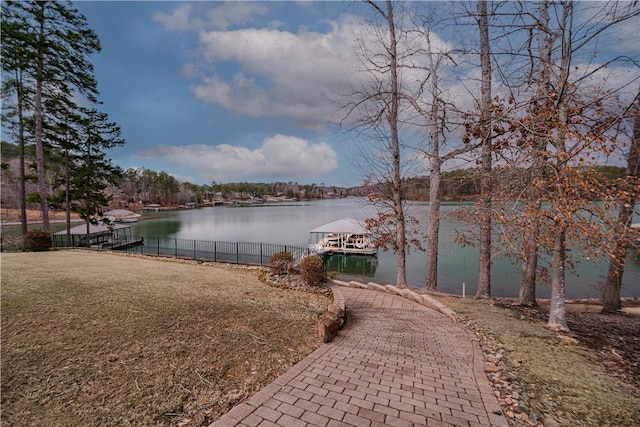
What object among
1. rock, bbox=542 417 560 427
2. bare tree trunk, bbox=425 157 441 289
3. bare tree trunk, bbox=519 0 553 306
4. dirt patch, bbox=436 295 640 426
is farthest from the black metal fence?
rock, bbox=542 417 560 427

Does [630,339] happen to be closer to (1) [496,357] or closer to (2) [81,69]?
(1) [496,357]

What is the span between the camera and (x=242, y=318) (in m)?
4.83

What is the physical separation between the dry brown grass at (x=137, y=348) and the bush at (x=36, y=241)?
881 cm

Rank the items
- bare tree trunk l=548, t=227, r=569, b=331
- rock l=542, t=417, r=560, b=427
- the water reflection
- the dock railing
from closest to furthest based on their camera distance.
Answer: rock l=542, t=417, r=560, b=427 < bare tree trunk l=548, t=227, r=569, b=331 < the dock railing < the water reflection

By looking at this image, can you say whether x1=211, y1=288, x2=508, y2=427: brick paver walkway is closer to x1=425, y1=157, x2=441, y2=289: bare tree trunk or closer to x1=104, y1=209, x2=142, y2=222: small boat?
x1=425, y1=157, x2=441, y2=289: bare tree trunk

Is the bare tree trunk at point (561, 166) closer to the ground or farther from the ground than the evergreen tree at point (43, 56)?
closer to the ground

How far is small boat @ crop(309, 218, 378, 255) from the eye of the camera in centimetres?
2105

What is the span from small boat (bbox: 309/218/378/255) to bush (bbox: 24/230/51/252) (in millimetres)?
15005

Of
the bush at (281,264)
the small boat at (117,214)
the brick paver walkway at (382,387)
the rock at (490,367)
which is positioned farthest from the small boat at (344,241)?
the small boat at (117,214)

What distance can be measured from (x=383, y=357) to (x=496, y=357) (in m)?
1.52

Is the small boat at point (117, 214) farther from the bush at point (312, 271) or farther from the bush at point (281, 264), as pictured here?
the bush at point (312, 271)

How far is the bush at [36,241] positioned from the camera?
12727 mm

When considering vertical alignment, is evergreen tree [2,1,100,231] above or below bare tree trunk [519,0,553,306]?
above

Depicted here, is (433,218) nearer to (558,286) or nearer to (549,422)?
(558,286)
